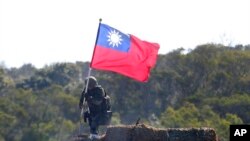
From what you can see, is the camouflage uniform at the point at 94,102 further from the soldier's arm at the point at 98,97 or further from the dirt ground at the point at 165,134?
the dirt ground at the point at 165,134

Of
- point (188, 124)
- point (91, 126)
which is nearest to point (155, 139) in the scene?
point (91, 126)

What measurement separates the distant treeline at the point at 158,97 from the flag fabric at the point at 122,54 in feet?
99.8

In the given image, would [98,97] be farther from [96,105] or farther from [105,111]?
[105,111]

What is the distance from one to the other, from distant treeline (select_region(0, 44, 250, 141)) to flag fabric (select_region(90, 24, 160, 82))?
30.4m

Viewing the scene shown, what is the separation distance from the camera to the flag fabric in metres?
17.8

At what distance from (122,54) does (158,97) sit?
4111 cm

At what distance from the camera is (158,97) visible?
59062 mm

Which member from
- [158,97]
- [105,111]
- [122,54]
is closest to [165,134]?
[105,111]

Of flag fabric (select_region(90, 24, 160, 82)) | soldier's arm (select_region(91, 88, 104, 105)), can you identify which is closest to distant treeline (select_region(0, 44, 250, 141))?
flag fabric (select_region(90, 24, 160, 82))

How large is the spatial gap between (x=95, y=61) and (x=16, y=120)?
3611 cm

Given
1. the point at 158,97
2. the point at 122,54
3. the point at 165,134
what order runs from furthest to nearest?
the point at 158,97
the point at 122,54
the point at 165,134

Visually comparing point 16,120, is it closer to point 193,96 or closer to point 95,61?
point 193,96

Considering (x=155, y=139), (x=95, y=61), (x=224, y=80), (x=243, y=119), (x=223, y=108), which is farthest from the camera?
(x=224, y=80)

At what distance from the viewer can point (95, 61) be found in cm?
1784
